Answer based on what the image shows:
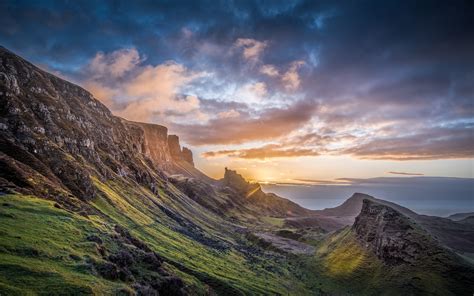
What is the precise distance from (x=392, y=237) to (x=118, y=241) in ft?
404

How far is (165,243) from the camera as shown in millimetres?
102500

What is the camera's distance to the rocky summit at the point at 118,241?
145 ft

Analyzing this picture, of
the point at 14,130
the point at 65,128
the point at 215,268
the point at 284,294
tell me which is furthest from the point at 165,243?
the point at 65,128

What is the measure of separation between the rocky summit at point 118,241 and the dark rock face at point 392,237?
524mm

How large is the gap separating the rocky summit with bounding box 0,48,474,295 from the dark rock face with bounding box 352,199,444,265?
1.72 ft

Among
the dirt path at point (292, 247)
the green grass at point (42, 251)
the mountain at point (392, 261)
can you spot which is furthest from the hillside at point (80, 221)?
the mountain at point (392, 261)

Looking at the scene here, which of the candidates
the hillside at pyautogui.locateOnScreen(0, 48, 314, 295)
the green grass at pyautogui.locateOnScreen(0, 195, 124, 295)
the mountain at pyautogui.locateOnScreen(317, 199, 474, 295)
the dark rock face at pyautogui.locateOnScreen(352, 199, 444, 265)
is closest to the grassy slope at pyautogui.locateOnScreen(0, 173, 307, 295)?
the green grass at pyautogui.locateOnScreen(0, 195, 124, 295)

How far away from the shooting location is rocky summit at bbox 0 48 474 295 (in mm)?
44219

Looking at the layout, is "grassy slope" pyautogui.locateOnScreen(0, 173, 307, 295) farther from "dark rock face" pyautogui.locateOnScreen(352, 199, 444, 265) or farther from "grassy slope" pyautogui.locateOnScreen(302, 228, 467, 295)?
"dark rock face" pyautogui.locateOnScreen(352, 199, 444, 265)

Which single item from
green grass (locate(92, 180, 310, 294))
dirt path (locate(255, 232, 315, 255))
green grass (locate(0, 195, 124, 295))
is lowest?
dirt path (locate(255, 232, 315, 255))

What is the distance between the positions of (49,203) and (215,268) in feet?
179

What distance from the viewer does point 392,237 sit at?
13275 centimetres

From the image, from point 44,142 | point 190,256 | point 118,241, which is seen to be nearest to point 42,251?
point 118,241

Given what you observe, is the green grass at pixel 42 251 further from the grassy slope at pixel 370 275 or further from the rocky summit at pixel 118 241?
the grassy slope at pixel 370 275
